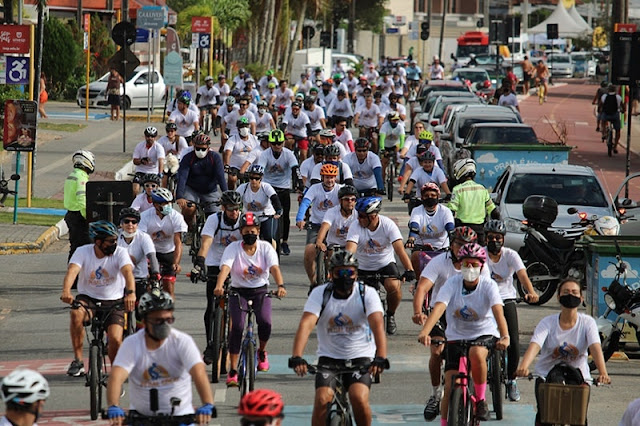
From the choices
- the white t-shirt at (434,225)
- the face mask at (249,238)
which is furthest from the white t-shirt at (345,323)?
the white t-shirt at (434,225)

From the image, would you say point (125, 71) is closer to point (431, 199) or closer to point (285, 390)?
point (431, 199)

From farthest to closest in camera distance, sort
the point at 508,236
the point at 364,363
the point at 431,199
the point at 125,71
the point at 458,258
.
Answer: the point at 125,71 → the point at 508,236 → the point at 431,199 → the point at 458,258 → the point at 364,363

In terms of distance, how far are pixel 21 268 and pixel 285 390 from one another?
856 cm

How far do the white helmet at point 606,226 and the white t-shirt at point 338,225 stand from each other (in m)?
3.57

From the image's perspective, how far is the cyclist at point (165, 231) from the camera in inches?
623

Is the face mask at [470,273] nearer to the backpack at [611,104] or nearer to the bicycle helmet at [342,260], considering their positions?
the bicycle helmet at [342,260]

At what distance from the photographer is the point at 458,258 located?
11.7 m

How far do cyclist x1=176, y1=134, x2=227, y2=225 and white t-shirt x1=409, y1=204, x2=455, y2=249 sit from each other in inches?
154

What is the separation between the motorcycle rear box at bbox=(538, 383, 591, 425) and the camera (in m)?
10.1

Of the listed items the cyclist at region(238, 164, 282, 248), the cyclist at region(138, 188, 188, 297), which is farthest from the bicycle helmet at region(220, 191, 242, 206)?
the cyclist at region(238, 164, 282, 248)

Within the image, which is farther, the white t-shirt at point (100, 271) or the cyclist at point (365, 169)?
the cyclist at point (365, 169)

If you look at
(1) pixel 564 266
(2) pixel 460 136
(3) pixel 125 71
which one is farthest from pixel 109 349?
(3) pixel 125 71

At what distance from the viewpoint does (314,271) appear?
58.9ft

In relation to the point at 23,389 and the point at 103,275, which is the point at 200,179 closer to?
the point at 103,275
